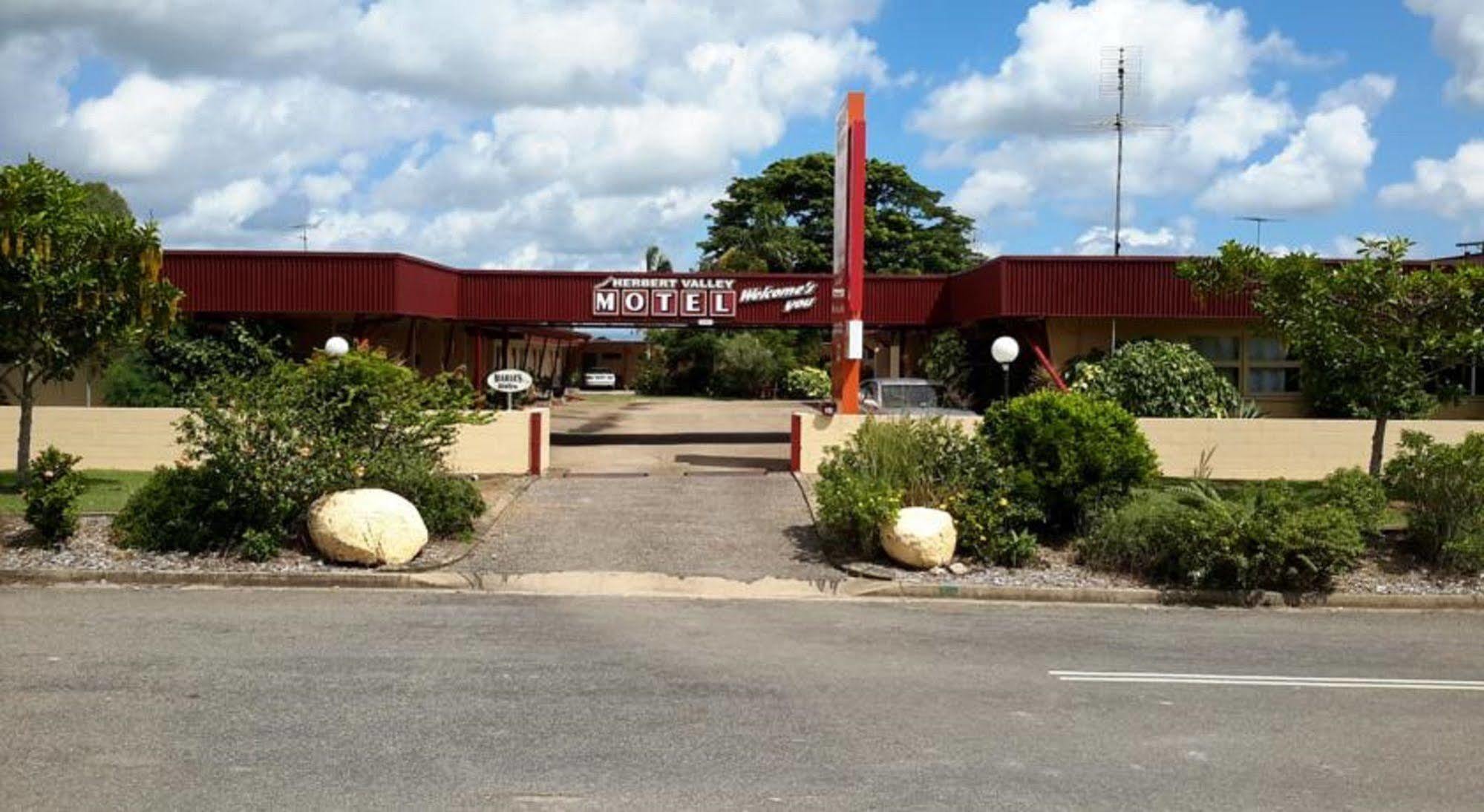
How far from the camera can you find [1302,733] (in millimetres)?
7242

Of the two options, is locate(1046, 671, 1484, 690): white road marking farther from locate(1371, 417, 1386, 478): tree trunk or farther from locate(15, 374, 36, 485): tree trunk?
locate(15, 374, 36, 485): tree trunk

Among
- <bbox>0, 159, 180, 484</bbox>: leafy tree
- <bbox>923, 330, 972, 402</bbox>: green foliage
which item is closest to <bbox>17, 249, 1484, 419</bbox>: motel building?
<bbox>923, 330, 972, 402</bbox>: green foliage

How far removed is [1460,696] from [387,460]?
10.2 m

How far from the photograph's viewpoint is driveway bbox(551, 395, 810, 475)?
22.0m

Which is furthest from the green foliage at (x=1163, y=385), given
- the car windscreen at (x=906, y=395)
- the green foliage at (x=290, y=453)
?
the green foliage at (x=290, y=453)

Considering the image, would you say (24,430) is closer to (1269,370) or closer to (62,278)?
(62,278)

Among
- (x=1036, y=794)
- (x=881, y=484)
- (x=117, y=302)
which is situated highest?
(x=117, y=302)

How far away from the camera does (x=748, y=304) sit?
1040 inches

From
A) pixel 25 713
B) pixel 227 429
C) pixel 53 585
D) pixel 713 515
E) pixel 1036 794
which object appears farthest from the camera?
pixel 713 515

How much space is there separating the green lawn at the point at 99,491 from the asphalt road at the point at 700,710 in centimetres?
412

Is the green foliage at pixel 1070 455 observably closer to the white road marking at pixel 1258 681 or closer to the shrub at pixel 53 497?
the white road marking at pixel 1258 681

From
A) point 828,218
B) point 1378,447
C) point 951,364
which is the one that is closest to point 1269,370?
point 951,364

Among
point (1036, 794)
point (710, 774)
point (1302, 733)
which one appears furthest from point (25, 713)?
point (1302, 733)

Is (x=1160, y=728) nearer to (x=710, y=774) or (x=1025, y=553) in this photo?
(x=710, y=774)
